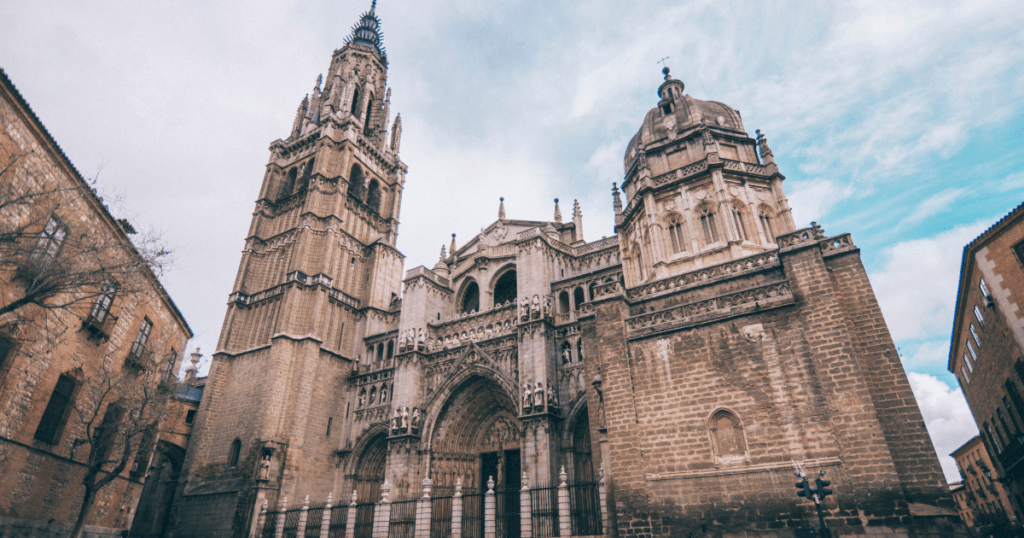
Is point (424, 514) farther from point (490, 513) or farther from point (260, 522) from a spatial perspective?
point (260, 522)

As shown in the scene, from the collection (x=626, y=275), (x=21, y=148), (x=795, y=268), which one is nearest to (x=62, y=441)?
(x=21, y=148)

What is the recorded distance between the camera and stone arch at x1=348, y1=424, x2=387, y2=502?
1006 inches

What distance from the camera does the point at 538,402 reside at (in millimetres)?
20250

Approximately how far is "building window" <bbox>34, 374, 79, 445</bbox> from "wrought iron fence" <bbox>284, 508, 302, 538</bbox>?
8.66 m

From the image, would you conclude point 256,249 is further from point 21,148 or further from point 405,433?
point 21,148

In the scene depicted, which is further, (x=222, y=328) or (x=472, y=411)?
(x=222, y=328)

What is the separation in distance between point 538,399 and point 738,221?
32.4ft

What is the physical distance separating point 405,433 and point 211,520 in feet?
30.9

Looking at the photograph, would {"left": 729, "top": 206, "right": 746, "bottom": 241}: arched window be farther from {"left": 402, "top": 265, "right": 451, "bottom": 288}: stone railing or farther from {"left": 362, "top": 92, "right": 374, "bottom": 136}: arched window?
{"left": 362, "top": 92, "right": 374, "bottom": 136}: arched window

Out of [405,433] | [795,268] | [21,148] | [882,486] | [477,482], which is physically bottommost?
[882,486]

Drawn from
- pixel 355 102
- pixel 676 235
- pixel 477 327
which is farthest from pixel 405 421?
pixel 355 102

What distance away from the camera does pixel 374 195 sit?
3622cm

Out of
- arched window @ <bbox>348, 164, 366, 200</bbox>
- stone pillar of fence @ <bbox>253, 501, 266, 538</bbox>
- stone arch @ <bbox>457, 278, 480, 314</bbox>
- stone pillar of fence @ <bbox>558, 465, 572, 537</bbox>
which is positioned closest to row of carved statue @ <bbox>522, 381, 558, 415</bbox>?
stone pillar of fence @ <bbox>558, 465, 572, 537</bbox>

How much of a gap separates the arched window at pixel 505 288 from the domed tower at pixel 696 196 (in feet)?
25.7
